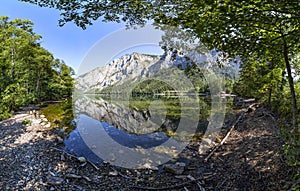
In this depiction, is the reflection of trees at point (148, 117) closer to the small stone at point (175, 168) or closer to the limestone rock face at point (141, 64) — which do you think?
the limestone rock face at point (141, 64)

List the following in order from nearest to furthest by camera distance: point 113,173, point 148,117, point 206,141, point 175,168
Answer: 1. point 113,173
2. point 175,168
3. point 206,141
4. point 148,117

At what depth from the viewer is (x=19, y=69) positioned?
1633 cm

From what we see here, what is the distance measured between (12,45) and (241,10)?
1914 cm

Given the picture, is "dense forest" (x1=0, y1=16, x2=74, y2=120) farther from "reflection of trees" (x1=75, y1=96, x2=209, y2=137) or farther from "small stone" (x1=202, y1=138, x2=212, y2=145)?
"small stone" (x1=202, y1=138, x2=212, y2=145)

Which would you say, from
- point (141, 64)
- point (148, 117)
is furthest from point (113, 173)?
point (141, 64)

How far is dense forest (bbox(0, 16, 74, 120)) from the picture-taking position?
48.3 ft

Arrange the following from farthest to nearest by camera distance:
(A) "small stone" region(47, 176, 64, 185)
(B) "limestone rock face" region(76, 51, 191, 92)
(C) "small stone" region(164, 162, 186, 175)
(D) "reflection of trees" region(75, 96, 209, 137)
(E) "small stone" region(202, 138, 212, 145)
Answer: (D) "reflection of trees" region(75, 96, 209, 137)
(E) "small stone" region(202, 138, 212, 145)
(C) "small stone" region(164, 162, 186, 175)
(A) "small stone" region(47, 176, 64, 185)
(B) "limestone rock face" region(76, 51, 191, 92)

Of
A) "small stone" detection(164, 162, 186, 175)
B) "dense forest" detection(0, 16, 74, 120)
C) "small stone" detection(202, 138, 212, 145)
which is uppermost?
"dense forest" detection(0, 16, 74, 120)

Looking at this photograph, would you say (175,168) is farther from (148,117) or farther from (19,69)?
(19,69)

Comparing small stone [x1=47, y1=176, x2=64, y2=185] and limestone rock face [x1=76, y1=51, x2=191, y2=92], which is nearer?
limestone rock face [x1=76, y1=51, x2=191, y2=92]

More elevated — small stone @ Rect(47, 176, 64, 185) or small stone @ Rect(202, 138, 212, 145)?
small stone @ Rect(202, 138, 212, 145)

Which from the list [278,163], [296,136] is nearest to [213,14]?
[296,136]

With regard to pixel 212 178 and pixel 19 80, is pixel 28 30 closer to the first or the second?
pixel 19 80

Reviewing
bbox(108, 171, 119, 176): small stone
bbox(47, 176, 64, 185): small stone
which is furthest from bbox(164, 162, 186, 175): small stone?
bbox(47, 176, 64, 185): small stone
